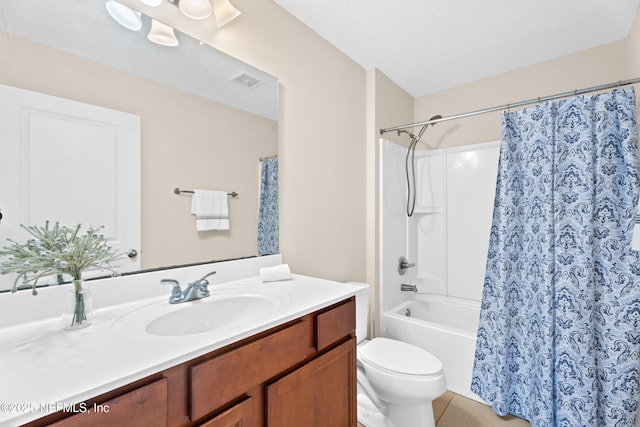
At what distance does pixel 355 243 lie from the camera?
2219 millimetres

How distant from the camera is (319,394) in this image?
3.59 feet

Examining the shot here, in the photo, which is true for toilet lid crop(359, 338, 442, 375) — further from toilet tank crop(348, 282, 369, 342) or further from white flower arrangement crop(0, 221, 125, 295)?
white flower arrangement crop(0, 221, 125, 295)

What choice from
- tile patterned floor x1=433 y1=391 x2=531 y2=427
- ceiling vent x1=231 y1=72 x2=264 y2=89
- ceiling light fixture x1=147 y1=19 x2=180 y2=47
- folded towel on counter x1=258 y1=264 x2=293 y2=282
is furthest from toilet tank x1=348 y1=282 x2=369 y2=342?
ceiling light fixture x1=147 y1=19 x2=180 y2=47

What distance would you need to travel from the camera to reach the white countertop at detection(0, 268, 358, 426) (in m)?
Result: 0.53

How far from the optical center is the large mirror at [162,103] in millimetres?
922

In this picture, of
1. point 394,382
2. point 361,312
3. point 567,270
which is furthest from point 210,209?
point 567,270

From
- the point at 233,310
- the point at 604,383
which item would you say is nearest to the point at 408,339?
the point at 604,383

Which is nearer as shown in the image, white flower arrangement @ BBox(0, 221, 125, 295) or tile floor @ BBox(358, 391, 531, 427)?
white flower arrangement @ BBox(0, 221, 125, 295)

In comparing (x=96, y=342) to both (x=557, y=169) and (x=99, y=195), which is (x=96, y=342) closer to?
(x=99, y=195)

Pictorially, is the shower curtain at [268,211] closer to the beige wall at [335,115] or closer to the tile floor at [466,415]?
the beige wall at [335,115]

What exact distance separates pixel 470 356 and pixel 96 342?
2.10 m

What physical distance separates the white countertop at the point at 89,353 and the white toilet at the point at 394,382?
0.77 metres

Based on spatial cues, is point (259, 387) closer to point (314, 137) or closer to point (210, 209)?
point (210, 209)

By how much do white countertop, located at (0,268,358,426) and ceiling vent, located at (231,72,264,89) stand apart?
1.10 m
